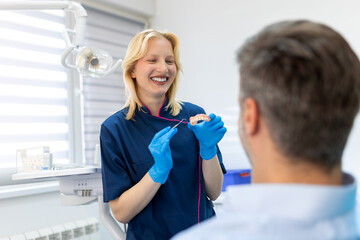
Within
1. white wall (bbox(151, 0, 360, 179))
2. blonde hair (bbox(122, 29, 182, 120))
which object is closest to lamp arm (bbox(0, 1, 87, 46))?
blonde hair (bbox(122, 29, 182, 120))

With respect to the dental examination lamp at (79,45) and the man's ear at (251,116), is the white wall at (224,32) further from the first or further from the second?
the man's ear at (251,116)

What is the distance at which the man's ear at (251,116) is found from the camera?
2.11 feet

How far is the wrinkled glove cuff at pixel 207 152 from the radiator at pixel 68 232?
4.42ft

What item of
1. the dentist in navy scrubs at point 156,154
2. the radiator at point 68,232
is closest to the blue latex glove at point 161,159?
the dentist in navy scrubs at point 156,154

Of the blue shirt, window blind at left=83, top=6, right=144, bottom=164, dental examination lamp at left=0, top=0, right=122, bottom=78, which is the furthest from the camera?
window blind at left=83, top=6, right=144, bottom=164

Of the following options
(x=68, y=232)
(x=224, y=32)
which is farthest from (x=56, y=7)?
(x=224, y=32)

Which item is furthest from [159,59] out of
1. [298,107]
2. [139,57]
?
[298,107]

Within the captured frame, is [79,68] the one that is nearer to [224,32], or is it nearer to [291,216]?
[291,216]

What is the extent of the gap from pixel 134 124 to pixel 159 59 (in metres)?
0.29

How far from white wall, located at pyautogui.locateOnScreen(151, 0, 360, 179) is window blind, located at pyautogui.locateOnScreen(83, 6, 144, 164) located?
0.41 meters

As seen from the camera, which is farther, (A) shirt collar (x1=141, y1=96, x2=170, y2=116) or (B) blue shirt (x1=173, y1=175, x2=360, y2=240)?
(A) shirt collar (x1=141, y1=96, x2=170, y2=116)

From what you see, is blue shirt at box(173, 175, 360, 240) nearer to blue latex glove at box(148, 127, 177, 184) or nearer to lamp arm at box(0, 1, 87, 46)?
blue latex glove at box(148, 127, 177, 184)

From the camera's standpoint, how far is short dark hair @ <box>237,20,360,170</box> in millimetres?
573

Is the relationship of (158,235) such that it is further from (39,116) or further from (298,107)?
(39,116)
